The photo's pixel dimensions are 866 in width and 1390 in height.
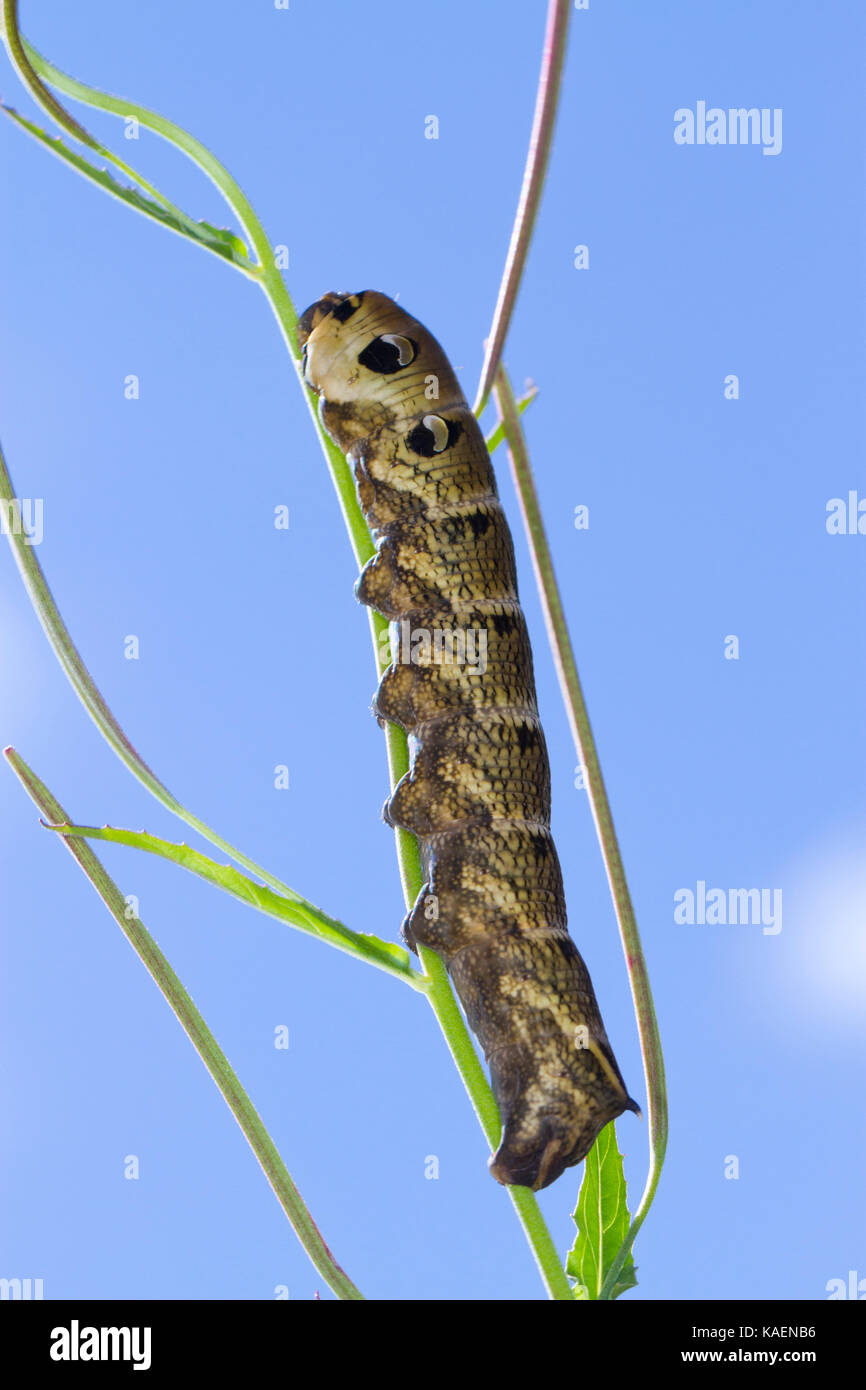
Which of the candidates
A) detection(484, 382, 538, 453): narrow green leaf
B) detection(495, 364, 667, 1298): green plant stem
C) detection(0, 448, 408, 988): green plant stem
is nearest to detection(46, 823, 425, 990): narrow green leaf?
detection(0, 448, 408, 988): green plant stem

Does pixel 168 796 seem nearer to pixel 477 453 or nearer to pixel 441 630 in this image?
pixel 441 630

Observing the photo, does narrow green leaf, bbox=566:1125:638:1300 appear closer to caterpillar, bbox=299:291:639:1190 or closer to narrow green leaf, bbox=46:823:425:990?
caterpillar, bbox=299:291:639:1190

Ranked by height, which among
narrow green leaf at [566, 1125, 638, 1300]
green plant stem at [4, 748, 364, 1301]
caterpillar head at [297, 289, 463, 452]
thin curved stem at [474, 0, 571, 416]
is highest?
caterpillar head at [297, 289, 463, 452]

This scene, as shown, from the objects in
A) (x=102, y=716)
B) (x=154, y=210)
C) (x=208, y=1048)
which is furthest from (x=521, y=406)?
(x=208, y=1048)

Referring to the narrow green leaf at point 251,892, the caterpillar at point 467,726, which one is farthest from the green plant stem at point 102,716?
the caterpillar at point 467,726

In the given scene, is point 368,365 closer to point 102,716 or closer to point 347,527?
point 347,527

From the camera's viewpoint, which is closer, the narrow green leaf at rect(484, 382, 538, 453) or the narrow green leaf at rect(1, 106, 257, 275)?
the narrow green leaf at rect(1, 106, 257, 275)
